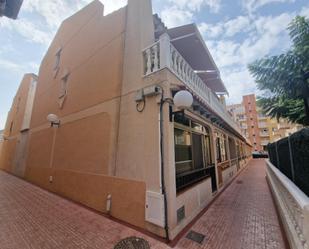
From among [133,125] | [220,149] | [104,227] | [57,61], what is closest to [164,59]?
[133,125]

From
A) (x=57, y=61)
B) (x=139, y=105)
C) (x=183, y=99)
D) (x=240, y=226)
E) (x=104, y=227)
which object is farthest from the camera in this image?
(x=57, y=61)

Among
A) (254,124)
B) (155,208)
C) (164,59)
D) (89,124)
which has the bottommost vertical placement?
(155,208)

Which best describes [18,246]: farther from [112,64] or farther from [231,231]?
[112,64]

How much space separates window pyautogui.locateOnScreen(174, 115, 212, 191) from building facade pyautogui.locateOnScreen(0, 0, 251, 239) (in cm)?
3

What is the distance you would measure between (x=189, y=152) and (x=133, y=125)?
198cm

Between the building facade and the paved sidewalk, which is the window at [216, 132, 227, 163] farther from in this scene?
the paved sidewalk

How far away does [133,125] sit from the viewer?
390 centimetres

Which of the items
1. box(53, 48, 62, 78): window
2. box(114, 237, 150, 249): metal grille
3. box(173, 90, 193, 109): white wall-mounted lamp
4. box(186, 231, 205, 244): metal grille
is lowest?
box(114, 237, 150, 249): metal grille

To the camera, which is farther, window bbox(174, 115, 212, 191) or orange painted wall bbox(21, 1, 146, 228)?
orange painted wall bbox(21, 1, 146, 228)

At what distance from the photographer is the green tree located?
4980 mm

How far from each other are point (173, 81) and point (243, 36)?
16.4ft

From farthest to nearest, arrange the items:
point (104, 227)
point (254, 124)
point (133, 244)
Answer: point (254, 124) → point (104, 227) → point (133, 244)

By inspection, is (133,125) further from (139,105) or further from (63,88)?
(63,88)

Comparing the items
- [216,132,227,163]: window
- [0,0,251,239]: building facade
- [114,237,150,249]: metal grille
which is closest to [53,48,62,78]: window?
[0,0,251,239]: building facade
